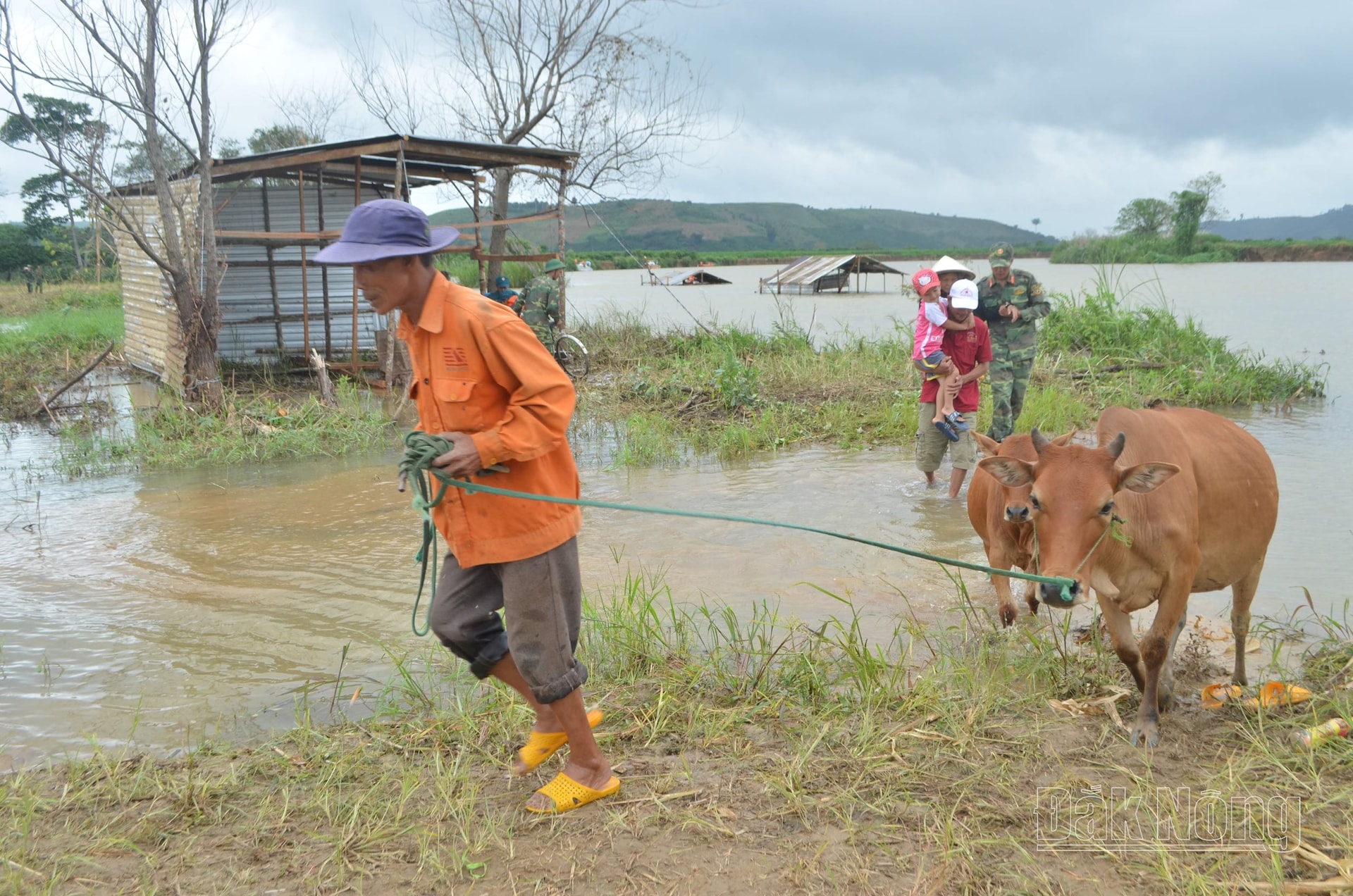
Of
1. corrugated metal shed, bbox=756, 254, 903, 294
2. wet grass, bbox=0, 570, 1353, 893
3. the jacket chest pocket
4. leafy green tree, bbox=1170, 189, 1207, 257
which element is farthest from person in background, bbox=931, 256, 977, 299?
leafy green tree, bbox=1170, 189, 1207, 257

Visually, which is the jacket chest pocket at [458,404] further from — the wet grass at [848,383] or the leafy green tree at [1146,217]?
the leafy green tree at [1146,217]

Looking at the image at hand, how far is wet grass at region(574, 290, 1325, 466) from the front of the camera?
977 cm

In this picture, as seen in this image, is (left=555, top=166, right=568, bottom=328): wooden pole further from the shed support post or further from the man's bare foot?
the man's bare foot

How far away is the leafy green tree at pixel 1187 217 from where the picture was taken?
139ft

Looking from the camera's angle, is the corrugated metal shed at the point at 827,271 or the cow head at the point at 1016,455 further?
the corrugated metal shed at the point at 827,271

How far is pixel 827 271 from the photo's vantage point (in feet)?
87.4

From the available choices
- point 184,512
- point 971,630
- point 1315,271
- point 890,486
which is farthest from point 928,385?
point 1315,271

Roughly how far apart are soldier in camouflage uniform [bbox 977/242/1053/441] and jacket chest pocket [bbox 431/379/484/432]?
6115mm

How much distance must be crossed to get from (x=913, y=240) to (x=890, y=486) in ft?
414

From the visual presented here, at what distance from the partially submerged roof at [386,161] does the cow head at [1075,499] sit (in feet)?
31.9

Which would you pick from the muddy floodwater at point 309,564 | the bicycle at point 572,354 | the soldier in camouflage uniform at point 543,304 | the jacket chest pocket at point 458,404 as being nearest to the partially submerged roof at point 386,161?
the soldier in camouflage uniform at point 543,304

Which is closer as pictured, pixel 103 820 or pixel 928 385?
pixel 103 820

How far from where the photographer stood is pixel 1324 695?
11.3 ft

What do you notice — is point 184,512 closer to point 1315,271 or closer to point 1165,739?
point 1165,739
